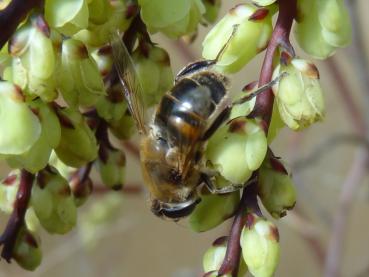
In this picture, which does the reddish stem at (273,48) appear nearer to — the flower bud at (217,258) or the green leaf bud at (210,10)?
the flower bud at (217,258)

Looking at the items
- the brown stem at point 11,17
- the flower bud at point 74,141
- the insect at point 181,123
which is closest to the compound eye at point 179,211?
the insect at point 181,123

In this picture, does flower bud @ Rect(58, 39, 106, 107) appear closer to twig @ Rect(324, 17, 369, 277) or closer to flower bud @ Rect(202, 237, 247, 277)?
flower bud @ Rect(202, 237, 247, 277)

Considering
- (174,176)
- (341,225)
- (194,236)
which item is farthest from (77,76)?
(194,236)

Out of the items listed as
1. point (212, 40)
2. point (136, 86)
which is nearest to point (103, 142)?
point (136, 86)

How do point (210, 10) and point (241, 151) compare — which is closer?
point (241, 151)

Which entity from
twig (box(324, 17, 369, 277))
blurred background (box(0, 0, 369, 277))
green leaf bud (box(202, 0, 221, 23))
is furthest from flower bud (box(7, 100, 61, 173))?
blurred background (box(0, 0, 369, 277))

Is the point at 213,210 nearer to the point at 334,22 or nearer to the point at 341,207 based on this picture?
the point at 334,22

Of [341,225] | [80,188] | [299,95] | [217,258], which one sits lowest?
[341,225]
